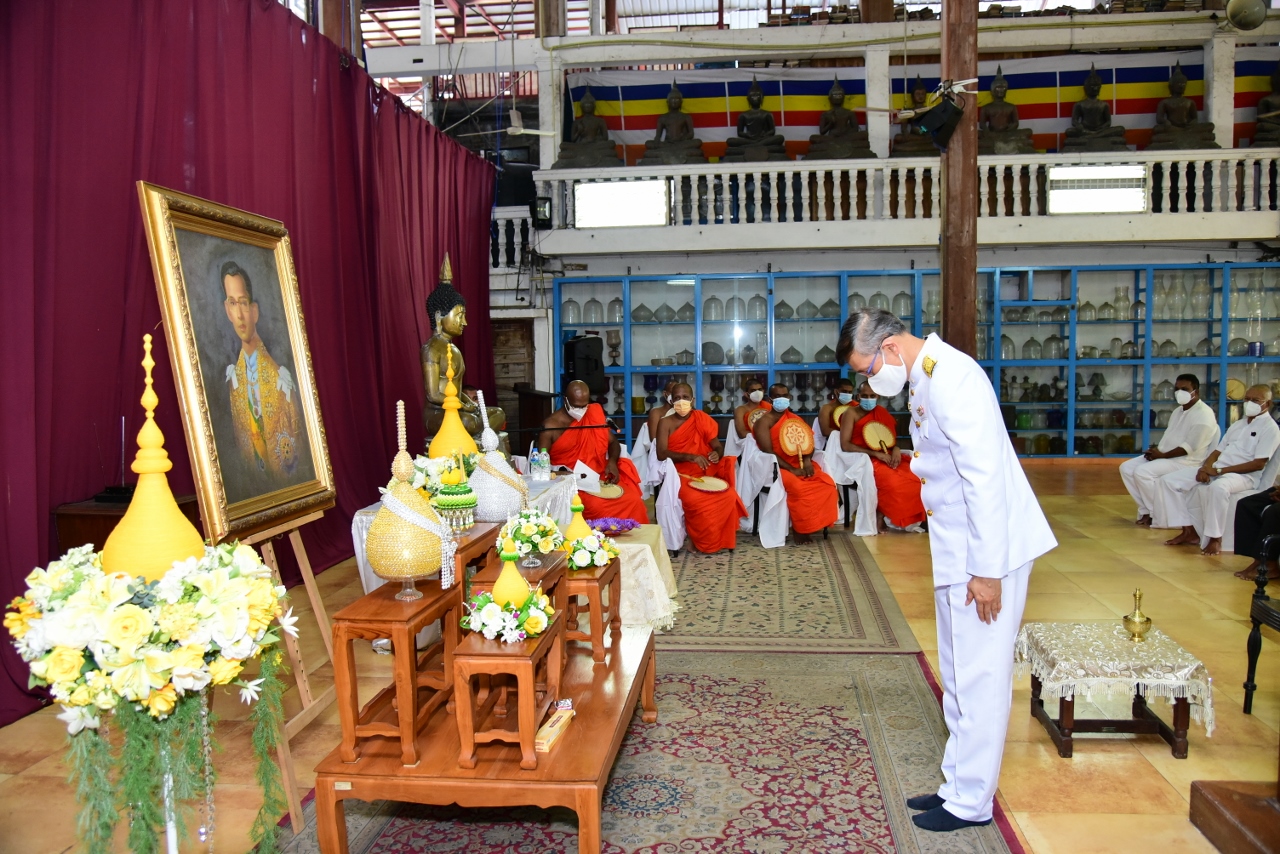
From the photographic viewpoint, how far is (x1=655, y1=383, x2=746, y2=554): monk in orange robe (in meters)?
6.59

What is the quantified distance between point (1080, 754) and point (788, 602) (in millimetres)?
2225

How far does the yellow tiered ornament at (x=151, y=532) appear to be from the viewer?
6.46ft

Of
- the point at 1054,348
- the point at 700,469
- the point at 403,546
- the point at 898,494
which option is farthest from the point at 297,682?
the point at 1054,348

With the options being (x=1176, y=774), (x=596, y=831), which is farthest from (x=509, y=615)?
Result: (x=1176, y=774)

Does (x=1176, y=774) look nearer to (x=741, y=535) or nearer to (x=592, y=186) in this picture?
(x=741, y=535)

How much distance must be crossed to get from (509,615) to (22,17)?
3.23 meters

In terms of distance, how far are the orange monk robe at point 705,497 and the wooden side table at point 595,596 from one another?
284 centimetres

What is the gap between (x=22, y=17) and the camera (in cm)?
361

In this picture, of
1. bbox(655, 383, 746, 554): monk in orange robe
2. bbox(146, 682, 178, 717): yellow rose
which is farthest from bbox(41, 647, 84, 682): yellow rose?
bbox(655, 383, 746, 554): monk in orange robe

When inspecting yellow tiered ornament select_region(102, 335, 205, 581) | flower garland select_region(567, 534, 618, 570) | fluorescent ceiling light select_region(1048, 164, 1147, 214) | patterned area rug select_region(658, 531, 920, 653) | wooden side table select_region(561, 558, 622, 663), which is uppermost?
fluorescent ceiling light select_region(1048, 164, 1147, 214)

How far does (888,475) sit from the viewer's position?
7188 millimetres

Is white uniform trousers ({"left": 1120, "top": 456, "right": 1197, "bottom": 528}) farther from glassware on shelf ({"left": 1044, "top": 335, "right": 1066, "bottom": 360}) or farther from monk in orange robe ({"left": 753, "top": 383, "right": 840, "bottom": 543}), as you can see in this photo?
glassware on shelf ({"left": 1044, "top": 335, "right": 1066, "bottom": 360})

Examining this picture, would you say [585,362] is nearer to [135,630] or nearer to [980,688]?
[980,688]

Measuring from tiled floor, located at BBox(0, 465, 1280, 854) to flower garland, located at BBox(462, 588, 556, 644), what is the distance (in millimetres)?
1056
